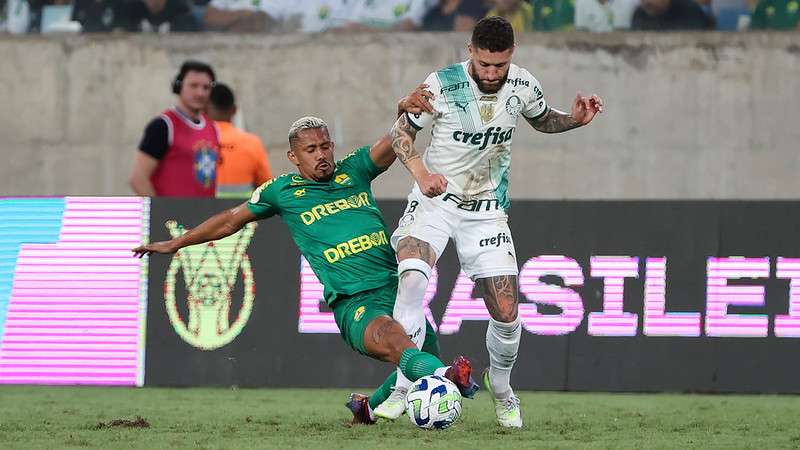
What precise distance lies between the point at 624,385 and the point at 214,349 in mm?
3103

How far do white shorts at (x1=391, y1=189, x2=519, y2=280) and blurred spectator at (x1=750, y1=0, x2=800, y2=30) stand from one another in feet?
26.6

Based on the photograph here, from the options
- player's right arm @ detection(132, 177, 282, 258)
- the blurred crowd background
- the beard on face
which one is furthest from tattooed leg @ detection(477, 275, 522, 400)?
the blurred crowd background

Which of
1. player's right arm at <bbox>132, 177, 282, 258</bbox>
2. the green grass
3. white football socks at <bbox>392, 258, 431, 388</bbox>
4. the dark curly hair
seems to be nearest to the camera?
the green grass

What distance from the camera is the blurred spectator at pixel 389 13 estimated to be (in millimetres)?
15695

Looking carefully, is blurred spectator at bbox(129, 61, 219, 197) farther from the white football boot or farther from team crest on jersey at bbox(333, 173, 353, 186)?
the white football boot

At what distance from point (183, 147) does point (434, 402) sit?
4.94 metres

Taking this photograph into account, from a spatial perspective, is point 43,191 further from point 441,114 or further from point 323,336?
point 441,114

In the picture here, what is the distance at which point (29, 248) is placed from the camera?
1176 cm

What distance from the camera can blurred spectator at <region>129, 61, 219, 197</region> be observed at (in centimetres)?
1142

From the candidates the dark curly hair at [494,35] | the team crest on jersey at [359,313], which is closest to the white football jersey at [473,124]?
the dark curly hair at [494,35]

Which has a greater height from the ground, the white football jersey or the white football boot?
the white football jersey

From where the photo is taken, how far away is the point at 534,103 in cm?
834

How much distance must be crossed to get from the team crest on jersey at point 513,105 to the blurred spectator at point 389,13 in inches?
299

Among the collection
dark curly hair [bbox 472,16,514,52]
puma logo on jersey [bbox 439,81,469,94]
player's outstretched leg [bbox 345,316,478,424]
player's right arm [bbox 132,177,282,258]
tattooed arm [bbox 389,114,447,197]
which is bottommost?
player's outstretched leg [bbox 345,316,478,424]
